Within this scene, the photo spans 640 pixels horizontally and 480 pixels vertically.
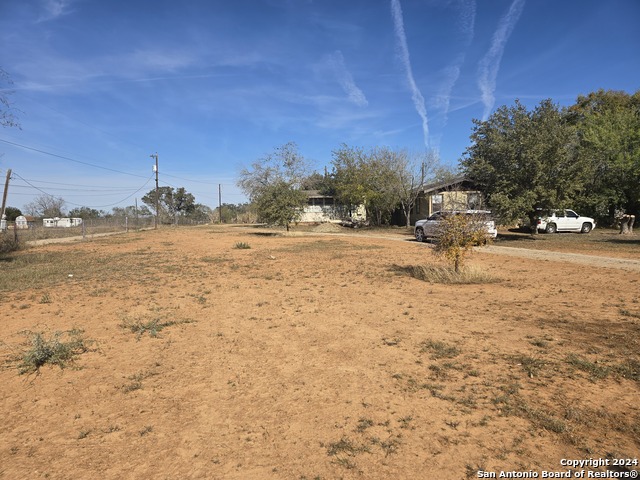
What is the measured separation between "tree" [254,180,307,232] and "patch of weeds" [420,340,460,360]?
2254cm

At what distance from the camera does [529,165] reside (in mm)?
18062

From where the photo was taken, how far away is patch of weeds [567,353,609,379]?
3.78 metres

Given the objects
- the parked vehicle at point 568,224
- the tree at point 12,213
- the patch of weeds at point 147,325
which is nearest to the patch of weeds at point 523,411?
the patch of weeds at point 147,325

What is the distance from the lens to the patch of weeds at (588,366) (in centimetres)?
378

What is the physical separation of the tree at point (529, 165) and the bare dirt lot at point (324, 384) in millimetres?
11051

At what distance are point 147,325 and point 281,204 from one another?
21181 mm

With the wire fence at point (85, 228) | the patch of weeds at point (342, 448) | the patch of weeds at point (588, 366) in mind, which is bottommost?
the patch of weeds at point (342, 448)

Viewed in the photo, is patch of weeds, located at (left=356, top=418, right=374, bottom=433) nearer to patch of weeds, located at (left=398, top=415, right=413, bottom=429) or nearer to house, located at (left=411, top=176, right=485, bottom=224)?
patch of weeds, located at (left=398, top=415, right=413, bottom=429)

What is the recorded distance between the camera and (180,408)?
350cm

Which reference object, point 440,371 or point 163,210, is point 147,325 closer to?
point 440,371

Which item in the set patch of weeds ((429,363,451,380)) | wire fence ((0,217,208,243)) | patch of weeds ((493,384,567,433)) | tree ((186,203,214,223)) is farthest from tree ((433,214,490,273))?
tree ((186,203,214,223))

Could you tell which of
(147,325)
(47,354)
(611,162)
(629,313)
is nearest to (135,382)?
(47,354)

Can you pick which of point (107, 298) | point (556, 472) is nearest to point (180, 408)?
point (556, 472)

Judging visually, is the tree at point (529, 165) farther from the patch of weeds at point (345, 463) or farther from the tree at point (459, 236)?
the patch of weeds at point (345, 463)
